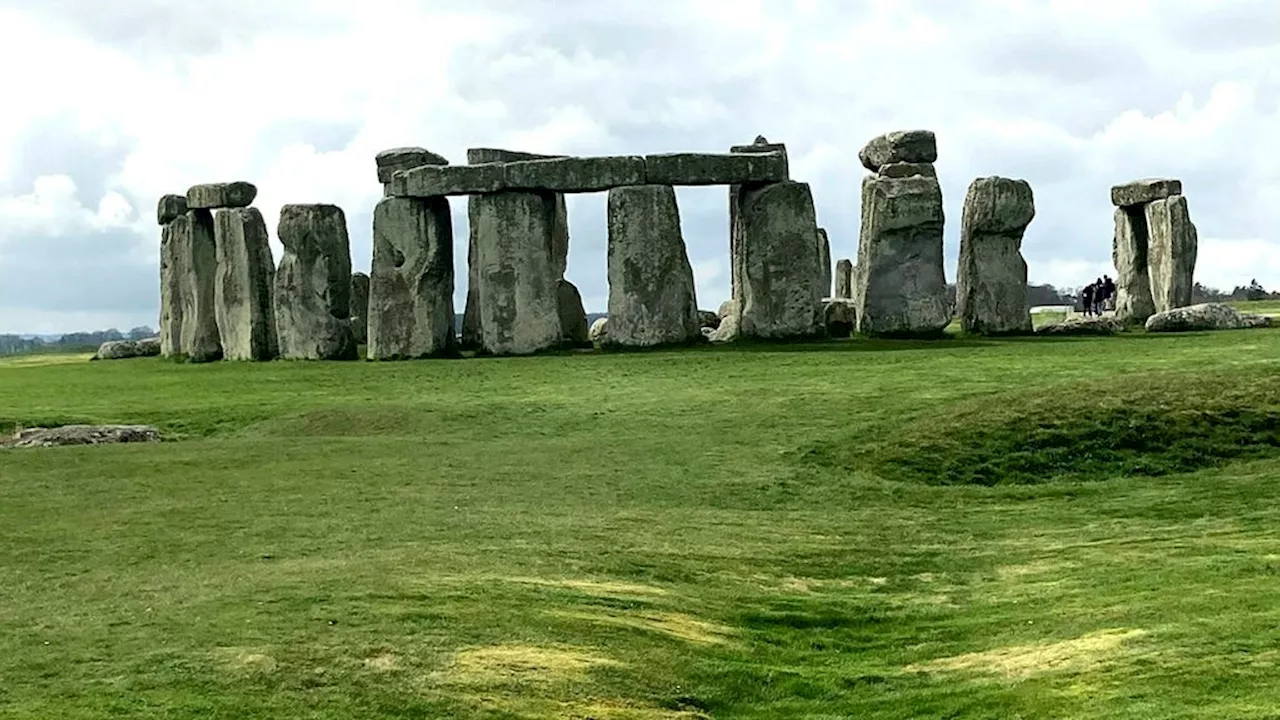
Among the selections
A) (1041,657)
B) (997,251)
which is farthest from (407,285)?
(1041,657)

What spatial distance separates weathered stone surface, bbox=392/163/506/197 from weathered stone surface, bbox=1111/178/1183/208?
55.0ft

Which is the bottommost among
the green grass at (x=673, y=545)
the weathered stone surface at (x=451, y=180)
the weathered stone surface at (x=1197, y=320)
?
the green grass at (x=673, y=545)

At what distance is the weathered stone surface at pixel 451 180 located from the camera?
35.8 metres

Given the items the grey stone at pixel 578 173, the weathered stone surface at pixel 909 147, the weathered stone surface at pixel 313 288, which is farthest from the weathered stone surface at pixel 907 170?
the weathered stone surface at pixel 313 288

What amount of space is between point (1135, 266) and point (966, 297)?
8593 mm

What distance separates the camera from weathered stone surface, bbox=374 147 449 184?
141 ft

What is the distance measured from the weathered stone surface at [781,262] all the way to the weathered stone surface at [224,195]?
1117 centimetres

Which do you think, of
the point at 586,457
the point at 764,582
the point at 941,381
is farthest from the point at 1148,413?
the point at 764,582

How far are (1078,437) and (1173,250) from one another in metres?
20.9

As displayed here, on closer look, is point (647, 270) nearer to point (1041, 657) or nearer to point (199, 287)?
point (199, 287)

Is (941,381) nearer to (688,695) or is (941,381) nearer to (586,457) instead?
(586,457)

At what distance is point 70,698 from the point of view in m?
10.2

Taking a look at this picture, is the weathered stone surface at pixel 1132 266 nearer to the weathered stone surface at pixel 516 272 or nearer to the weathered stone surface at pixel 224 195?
the weathered stone surface at pixel 516 272

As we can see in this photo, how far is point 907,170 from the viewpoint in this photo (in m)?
37.2
